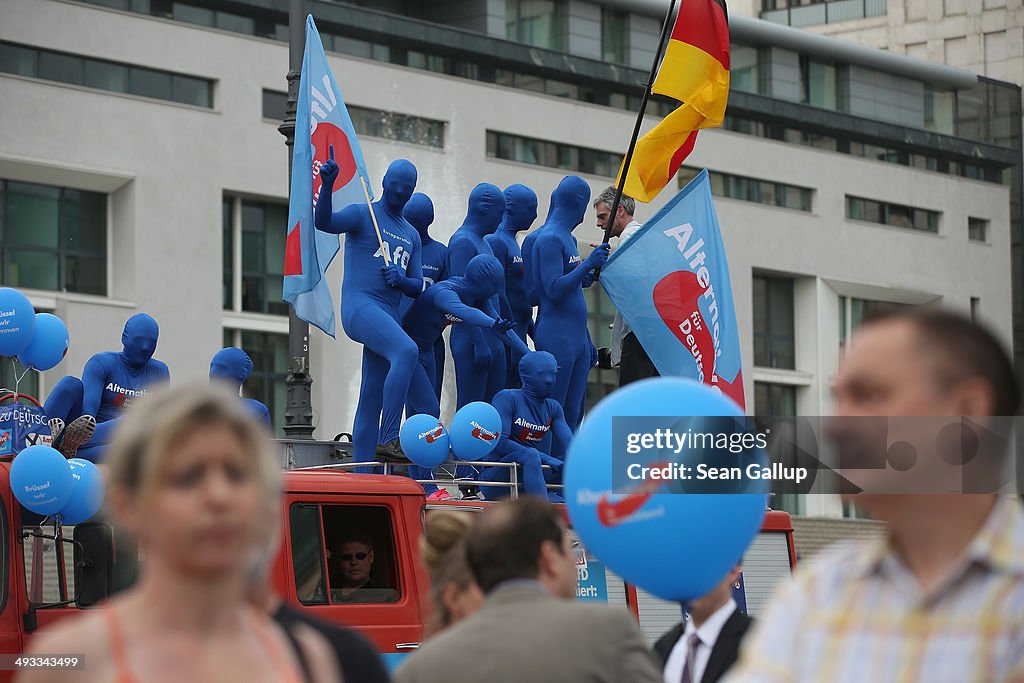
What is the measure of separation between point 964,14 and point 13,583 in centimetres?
5920

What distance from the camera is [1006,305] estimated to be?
5484 centimetres

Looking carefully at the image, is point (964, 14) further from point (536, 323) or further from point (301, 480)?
point (301, 480)

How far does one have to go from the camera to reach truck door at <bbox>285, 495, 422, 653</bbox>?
29.5 feet

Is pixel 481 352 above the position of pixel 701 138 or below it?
below

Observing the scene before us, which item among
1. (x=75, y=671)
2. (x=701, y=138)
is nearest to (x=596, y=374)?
(x=701, y=138)

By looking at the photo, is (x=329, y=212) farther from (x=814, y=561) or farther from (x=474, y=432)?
(x=814, y=561)

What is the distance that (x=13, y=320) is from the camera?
36.6 feet

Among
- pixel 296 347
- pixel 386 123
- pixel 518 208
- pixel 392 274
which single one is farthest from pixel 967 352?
pixel 386 123

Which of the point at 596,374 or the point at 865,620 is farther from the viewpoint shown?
the point at 596,374

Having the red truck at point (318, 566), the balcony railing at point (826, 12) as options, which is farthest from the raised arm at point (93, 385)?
the balcony railing at point (826, 12)

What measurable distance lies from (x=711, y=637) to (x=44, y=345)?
7.74m

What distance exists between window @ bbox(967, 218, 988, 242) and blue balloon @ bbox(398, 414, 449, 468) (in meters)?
45.1

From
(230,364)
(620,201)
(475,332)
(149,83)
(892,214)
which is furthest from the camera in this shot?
(892,214)

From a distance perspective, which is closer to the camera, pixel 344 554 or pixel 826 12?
pixel 344 554
